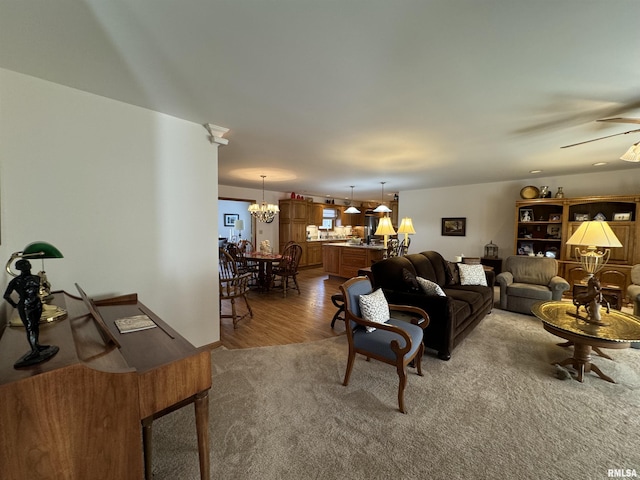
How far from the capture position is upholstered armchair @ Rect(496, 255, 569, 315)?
13.1 ft

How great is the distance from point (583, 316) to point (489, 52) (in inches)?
109

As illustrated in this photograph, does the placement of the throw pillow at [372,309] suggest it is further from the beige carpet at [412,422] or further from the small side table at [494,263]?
the small side table at [494,263]

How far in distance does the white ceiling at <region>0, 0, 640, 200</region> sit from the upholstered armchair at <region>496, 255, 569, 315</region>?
2.09m

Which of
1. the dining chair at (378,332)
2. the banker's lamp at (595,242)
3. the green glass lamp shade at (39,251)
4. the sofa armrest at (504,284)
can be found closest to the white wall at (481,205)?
the sofa armrest at (504,284)

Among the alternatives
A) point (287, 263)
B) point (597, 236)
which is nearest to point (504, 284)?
point (597, 236)

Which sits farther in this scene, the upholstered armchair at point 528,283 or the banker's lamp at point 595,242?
the upholstered armchair at point 528,283

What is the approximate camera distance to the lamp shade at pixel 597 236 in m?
2.58

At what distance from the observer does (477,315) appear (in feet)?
11.1

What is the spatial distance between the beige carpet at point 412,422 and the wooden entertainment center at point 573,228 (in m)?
2.70

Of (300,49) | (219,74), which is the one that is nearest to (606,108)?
(300,49)

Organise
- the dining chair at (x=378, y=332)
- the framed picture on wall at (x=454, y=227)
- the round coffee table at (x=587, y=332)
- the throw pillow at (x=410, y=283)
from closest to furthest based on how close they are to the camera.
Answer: the dining chair at (x=378, y=332) < the round coffee table at (x=587, y=332) < the throw pillow at (x=410, y=283) < the framed picture on wall at (x=454, y=227)

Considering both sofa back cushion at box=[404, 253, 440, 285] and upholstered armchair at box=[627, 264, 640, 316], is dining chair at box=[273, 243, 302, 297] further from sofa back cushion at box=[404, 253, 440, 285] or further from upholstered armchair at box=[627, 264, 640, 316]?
upholstered armchair at box=[627, 264, 640, 316]

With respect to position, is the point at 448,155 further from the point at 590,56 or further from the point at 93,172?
the point at 93,172

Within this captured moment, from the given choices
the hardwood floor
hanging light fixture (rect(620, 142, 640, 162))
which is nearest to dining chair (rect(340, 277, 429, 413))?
the hardwood floor
